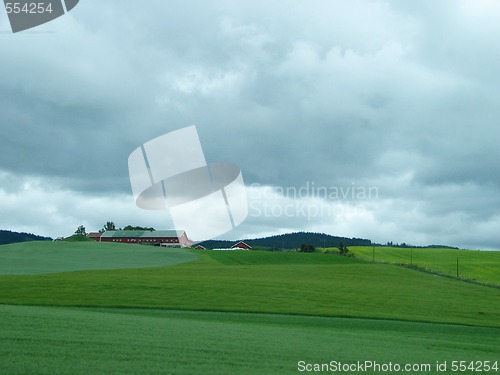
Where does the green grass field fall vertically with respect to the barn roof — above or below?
below

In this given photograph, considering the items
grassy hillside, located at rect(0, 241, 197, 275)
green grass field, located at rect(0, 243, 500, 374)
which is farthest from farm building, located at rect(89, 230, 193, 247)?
green grass field, located at rect(0, 243, 500, 374)

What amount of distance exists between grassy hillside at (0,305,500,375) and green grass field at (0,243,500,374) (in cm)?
3

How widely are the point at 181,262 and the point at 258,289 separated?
130 ft

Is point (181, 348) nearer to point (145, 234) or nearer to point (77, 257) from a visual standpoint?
point (77, 257)

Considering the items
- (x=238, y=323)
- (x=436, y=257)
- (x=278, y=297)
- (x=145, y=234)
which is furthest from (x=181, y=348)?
(x=145, y=234)

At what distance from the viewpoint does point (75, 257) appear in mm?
79688

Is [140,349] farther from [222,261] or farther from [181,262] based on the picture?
[222,261]

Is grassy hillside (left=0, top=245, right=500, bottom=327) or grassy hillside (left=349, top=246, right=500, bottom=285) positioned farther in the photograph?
grassy hillside (left=349, top=246, right=500, bottom=285)

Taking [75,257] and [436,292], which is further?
[75,257]

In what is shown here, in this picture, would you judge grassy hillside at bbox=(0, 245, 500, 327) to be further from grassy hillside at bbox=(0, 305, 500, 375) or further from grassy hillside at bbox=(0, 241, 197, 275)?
grassy hillside at bbox=(0, 241, 197, 275)

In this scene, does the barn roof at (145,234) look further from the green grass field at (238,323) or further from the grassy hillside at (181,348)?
the grassy hillside at (181,348)

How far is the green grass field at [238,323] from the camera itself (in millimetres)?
12797

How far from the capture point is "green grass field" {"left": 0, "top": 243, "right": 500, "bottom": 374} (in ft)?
42.0

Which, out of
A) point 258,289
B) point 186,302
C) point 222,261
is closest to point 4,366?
point 186,302
